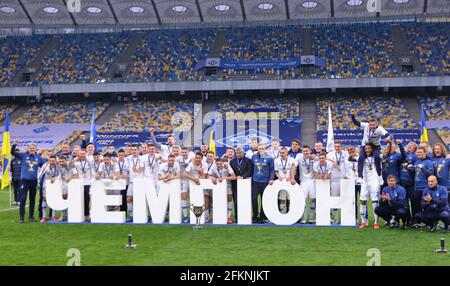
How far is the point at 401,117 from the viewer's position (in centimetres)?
3988

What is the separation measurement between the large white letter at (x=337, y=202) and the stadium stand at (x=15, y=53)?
1554 inches

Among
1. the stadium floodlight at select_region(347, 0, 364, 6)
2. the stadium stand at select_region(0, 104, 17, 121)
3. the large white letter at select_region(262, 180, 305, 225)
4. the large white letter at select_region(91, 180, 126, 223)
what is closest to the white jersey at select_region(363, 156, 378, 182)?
the large white letter at select_region(262, 180, 305, 225)

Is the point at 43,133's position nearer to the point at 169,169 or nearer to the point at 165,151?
the point at 165,151

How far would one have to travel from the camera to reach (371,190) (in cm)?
1223

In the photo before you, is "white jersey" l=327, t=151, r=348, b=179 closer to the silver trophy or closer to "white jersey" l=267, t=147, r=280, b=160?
"white jersey" l=267, t=147, r=280, b=160

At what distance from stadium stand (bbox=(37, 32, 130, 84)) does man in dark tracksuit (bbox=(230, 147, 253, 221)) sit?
33708mm

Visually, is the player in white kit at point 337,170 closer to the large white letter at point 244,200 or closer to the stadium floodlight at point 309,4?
the large white letter at point 244,200

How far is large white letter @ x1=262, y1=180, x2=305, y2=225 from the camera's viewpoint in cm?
1216

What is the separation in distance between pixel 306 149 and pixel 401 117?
28954 mm

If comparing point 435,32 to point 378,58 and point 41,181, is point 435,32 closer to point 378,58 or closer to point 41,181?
point 378,58

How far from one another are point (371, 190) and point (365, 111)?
98.1ft

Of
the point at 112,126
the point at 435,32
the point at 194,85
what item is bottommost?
the point at 112,126

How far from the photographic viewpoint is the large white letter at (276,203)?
1216cm
